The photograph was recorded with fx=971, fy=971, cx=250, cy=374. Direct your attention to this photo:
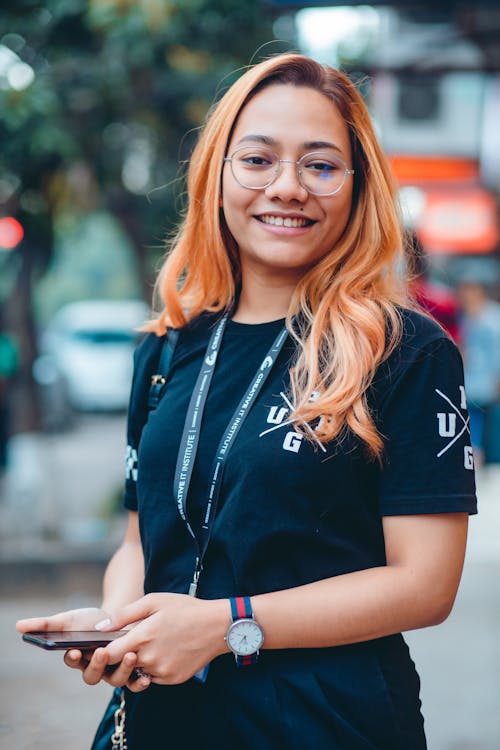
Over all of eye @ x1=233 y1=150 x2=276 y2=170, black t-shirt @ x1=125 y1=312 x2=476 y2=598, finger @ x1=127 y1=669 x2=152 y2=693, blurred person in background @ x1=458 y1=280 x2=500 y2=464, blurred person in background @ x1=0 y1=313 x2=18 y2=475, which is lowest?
finger @ x1=127 y1=669 x2=152 y2=693

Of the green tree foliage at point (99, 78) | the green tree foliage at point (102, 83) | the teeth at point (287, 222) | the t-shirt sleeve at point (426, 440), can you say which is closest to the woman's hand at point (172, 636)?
the t-shirt sleeve at point (426, 440)

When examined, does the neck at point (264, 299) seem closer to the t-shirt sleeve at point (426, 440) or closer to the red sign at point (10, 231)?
the t-shirt sleeve at point (426, 440)

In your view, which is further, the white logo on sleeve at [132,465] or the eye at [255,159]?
the white logo on sleeve at [132,465]

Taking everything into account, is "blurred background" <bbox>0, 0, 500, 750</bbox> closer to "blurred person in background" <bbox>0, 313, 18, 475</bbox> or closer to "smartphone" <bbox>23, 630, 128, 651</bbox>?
"blurred person in background" <bbox>0, 313, 18, 475</bbox>

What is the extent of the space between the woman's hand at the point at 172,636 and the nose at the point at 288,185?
771mm

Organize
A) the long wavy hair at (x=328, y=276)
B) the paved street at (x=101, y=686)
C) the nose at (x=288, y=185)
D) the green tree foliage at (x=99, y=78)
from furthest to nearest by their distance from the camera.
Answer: the green tree foliage at (x=99, y=78)
the paved street at (x=101, y=686)
the nose at (x=288, y=185)
the long wavy hair at (x=328, y=276)

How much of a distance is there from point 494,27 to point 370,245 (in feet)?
18.4

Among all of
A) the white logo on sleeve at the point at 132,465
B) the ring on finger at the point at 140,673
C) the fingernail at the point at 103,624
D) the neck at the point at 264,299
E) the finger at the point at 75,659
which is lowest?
the ring on finger at the point at 140,673

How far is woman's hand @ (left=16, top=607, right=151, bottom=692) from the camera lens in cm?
161

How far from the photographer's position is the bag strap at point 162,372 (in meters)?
2.04

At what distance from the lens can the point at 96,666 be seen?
1614 millimetres

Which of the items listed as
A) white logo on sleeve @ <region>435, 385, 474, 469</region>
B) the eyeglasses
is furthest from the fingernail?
the eyeglasses

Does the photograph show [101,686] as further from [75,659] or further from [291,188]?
[291,188]

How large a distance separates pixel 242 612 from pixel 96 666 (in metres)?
0.26
